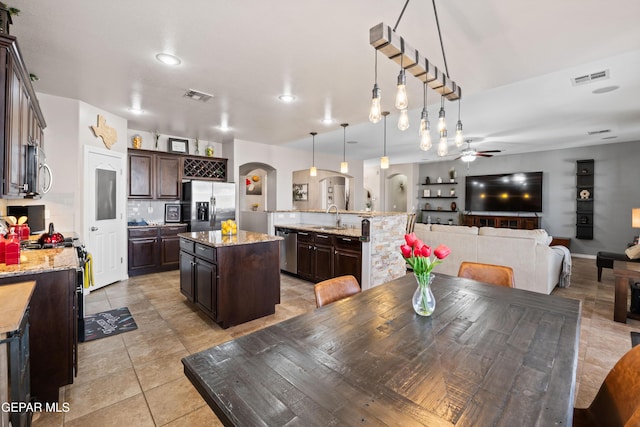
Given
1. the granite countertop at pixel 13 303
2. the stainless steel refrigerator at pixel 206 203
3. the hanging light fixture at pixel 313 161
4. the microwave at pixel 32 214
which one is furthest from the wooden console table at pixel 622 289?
the microwave at pixel 32 214

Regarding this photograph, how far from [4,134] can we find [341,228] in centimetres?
402

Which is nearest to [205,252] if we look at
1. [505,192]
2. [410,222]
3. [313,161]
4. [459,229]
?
[410,222]

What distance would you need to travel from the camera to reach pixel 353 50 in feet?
8.58

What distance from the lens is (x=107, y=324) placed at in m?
3.13

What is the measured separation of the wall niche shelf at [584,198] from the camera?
7.16 m

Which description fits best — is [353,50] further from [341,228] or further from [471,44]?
[341,228]

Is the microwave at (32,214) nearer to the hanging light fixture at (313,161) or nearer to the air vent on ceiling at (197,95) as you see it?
the air vent on ceiling at (197,95)

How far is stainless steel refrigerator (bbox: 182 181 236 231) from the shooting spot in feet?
18.5

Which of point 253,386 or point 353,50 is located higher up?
point 353,50

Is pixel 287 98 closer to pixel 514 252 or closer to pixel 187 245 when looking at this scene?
pixel 187 245

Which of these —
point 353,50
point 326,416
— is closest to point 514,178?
point 353,50

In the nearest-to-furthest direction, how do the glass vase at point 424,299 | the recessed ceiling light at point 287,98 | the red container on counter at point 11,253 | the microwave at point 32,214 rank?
1. the glass vase at point 424,299
2. the red container on counter at point 11,253
3. the microwave at point 32,214
4. the recessed ceiling light at point 287,98

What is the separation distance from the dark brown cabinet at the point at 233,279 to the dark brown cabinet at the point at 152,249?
2237mm

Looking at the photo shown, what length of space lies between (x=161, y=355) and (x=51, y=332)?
858mm
